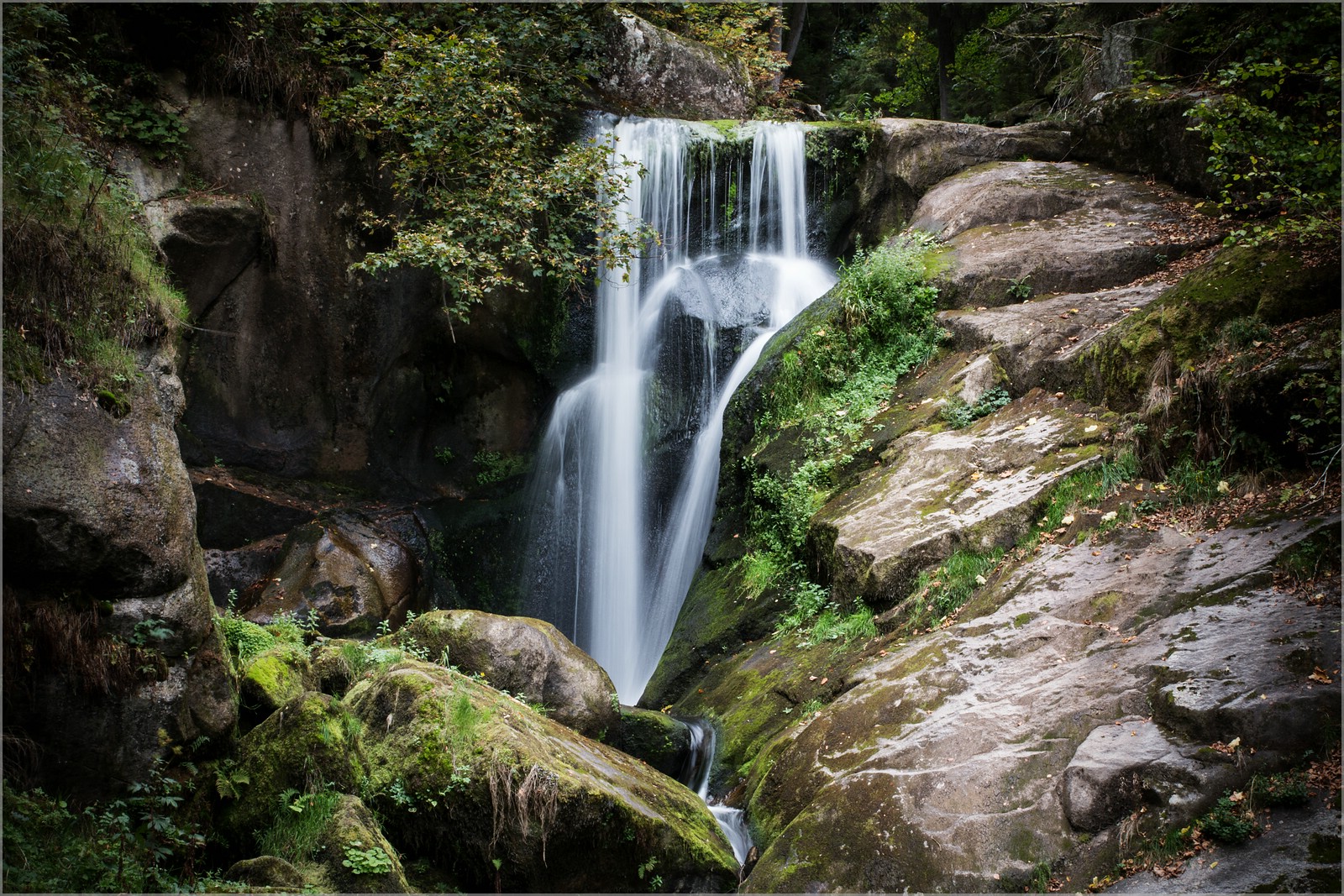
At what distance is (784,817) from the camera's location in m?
6.04

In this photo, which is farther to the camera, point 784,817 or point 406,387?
point 406,387

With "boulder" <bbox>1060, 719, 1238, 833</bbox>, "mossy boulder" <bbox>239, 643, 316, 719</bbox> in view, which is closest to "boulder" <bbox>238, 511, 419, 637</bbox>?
"mossy boulder" <bbox>239, 643, 316, 719</bbox>

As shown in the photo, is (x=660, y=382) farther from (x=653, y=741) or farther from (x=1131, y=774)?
(x=1131, y=774)

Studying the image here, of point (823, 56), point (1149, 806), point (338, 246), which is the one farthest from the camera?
point (823, 56)

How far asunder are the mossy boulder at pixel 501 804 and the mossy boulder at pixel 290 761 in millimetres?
232

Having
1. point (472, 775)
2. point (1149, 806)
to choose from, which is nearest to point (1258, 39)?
point (1149, 806)

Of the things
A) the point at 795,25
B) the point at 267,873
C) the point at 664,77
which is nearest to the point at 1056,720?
the point at 267,873

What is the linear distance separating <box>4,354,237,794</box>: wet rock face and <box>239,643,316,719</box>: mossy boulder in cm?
46

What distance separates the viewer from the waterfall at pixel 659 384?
11.7 meters

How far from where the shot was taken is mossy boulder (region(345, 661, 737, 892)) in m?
5.48

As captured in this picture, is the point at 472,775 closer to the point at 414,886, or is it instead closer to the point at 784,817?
the point at 414,886

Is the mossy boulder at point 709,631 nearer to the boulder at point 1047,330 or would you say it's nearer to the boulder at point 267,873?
the boulder at point 1047,330

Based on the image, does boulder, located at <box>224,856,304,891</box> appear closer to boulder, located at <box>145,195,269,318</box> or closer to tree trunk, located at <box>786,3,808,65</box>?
boulder, located at <box>145,195,269,318</box>

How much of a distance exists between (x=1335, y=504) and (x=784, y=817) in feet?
13.0
